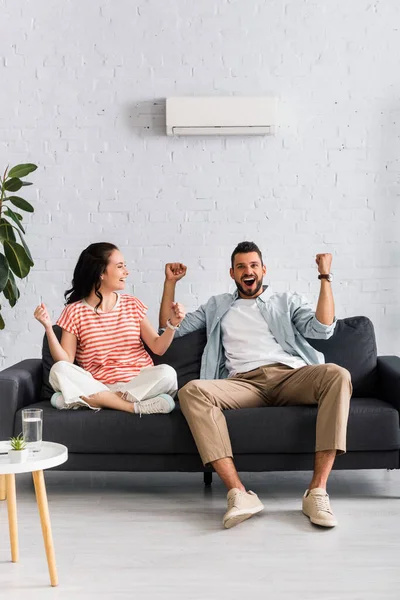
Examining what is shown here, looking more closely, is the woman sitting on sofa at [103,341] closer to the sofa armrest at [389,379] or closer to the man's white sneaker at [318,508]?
the man's white sneaker at [318,508]

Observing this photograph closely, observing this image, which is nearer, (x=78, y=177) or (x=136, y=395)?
(x=136, y=395)

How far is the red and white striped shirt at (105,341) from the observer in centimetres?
386

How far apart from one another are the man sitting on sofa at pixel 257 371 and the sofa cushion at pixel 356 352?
0.10 meters

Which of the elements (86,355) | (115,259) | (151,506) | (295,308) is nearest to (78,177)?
(115,259)

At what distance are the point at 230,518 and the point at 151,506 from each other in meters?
0.45

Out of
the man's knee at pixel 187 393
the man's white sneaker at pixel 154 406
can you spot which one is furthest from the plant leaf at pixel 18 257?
the man's knee at pixel 187 393

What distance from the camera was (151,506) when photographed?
3.46m

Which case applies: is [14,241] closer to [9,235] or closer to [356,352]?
[9,235]

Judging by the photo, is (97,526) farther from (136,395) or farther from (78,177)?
(78,177)

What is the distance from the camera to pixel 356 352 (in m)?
3.93

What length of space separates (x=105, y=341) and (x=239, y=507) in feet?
3.57

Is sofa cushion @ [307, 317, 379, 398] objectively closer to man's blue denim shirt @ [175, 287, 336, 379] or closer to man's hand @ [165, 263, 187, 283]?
man's blue denim shirt @ [175, 287, 336, 379]

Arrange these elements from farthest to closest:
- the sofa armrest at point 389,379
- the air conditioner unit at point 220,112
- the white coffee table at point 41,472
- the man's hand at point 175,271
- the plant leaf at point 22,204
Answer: the air conditioner unit at point 220,112 < the plant leaf at point 22,204 < the man's hand at point 175,271 < the sofa armrest at point 389,379 < the white coffee table at point 41,472

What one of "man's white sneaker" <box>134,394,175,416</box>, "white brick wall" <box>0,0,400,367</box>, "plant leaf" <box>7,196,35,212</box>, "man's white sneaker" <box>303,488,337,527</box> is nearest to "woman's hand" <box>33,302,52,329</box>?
"man's white sneaker" <box>134,394,175,416</box>
